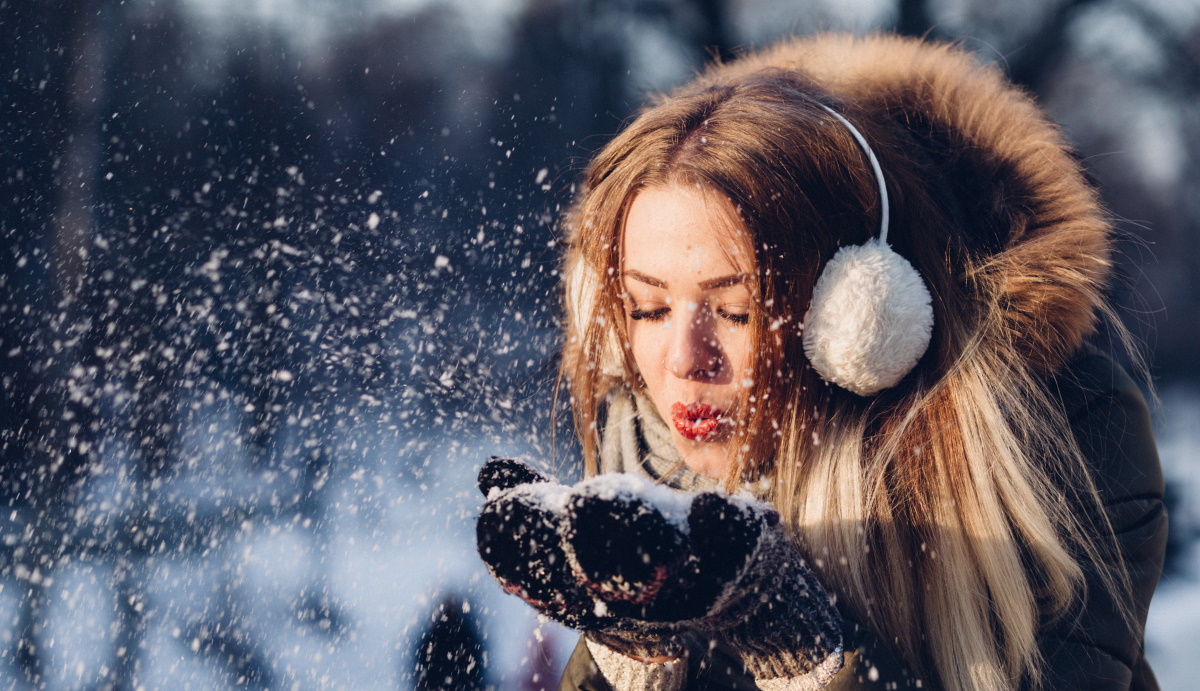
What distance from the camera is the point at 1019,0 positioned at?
11.8ft

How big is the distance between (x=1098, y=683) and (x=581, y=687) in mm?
785

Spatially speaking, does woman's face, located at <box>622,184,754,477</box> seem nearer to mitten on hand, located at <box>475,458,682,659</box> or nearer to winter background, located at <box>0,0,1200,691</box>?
mitten on hand, located at <box>475,458,682,659</box>

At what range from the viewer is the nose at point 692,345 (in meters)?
1.13

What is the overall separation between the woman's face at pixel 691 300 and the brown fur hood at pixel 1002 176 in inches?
15.0

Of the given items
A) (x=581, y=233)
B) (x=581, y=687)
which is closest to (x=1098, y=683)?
(x=581, y=687)

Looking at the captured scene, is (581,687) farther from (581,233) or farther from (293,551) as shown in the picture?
(293,551)

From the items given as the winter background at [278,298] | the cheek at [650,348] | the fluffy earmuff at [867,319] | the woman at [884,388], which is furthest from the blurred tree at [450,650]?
the fluffy earmuff at [867,319]

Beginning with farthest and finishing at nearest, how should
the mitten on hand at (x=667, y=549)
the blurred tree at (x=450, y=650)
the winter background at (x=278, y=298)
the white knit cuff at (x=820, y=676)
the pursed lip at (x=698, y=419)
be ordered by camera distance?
the winter background at (x=278, y=298) → the blurred tree at (x=450, y=650) → the pursed lip at (x=698, y=419) → the white knit cuff at (x=820, y=676) → the mitten on hand at (x=667, y=549)

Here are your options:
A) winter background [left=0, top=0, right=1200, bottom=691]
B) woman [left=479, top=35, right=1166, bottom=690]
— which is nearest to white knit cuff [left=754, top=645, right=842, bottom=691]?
woman [left=479, top=35, right=1166, bottom=690]

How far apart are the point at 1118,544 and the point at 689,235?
0.79 m

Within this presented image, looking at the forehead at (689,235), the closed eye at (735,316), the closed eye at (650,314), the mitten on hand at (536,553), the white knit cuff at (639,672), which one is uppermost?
the forehead at (689,235)

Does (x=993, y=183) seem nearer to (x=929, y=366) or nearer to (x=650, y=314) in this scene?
(x=929, y=366)

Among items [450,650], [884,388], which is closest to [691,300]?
[884,388]

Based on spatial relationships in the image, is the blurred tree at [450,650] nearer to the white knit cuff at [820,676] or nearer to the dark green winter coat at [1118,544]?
the dark green winter coat at [1118,544]
